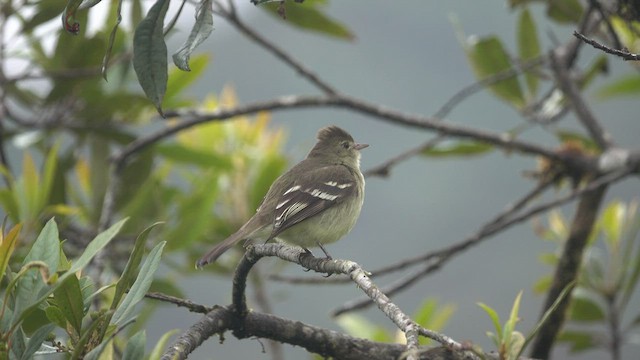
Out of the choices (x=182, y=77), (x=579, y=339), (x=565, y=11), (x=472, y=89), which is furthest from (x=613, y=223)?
(x=182, y=77)

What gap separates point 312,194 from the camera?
4406mm

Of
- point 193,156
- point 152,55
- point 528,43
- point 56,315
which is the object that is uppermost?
point 528,43

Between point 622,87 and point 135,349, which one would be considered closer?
point 135,349

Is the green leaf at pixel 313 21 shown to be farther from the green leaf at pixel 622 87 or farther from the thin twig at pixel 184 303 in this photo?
the thin twig at pixel 184 303

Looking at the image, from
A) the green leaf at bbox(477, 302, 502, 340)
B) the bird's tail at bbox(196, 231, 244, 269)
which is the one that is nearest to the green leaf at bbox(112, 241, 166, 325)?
the green leaf at bbox(477, 302, 502, 340)

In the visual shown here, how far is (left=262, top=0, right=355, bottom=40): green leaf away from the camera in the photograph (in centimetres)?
495

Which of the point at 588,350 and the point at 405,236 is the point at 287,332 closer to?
the point at 588,350

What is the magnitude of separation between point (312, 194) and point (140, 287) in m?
2.39

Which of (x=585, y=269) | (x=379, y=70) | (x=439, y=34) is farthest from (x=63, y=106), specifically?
(x=439, y=34)

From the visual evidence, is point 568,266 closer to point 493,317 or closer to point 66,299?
point 493,317

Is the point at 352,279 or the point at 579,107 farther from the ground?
the point at 579,107

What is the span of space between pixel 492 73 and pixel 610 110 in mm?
31168

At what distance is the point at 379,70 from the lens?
112ft

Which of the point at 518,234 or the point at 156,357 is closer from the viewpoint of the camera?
the point at 156,357
